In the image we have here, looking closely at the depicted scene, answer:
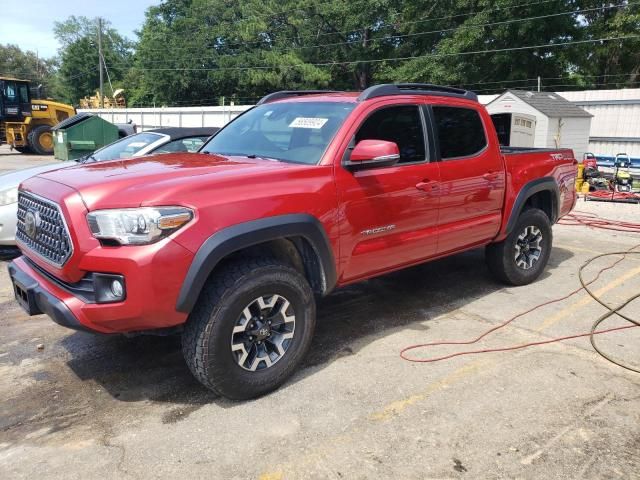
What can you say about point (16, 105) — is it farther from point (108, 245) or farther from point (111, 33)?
point (111, 33)

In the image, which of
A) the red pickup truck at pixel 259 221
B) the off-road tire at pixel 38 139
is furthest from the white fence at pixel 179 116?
the red pickup truck at pixel 259 221

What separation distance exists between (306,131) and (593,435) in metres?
2.70

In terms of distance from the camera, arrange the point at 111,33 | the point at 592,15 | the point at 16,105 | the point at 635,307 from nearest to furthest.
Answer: the point at 635,307
the point at 16,105
the point at 592,15
the point at 111,33

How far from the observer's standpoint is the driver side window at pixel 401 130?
159 inches

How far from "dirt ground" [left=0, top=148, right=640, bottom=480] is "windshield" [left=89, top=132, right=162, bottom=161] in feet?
10.2

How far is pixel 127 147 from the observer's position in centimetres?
758

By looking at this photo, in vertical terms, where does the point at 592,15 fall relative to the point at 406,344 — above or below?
above

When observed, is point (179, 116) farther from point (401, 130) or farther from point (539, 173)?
point (401, 130)

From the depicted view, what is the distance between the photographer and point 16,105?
923 inches

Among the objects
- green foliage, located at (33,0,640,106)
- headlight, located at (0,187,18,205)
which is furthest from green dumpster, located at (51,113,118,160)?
green foliage, located at (33,0,640,106)

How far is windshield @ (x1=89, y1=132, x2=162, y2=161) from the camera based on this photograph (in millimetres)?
7420

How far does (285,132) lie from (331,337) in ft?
5.50

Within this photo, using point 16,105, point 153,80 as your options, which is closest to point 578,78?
point 16,105

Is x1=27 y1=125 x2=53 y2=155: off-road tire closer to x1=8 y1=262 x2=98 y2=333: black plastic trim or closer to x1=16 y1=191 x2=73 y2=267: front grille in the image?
x1=16 y1=191 x2=73 y2=267: front grille
